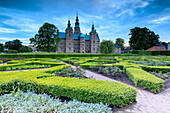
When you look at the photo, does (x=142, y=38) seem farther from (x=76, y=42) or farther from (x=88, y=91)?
(x=88, y=91)

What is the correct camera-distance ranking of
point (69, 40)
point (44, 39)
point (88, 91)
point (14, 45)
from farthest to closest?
point (14, 45) < point (69, 40) < point (44, 39) < point (88, 91)

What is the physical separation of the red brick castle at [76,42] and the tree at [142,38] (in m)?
19.9

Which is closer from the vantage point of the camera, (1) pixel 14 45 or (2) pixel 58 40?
(2) pixel 58 40

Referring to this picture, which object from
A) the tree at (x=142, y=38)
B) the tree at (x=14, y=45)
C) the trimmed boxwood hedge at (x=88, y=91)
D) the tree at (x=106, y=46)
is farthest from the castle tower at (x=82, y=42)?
the trimmed boxwood hedge at (x=88, y=91)

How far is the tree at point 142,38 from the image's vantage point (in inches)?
1589

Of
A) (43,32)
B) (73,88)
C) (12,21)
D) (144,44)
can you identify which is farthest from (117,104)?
(144,44)

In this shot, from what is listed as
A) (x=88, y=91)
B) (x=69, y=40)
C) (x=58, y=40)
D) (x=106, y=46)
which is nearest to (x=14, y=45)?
(x=69, y=40)

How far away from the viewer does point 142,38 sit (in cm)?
4047

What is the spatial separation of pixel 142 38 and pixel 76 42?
105ft

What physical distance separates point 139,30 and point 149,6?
1389 inches

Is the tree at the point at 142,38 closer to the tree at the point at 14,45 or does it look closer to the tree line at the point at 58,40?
the tree line at the point at 58,40

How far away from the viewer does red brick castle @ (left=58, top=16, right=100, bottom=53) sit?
50719mm

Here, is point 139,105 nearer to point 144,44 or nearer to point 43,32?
point 43,32

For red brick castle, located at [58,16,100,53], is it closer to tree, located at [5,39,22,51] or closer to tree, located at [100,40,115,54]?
tree, located at [5,39,22,51]
